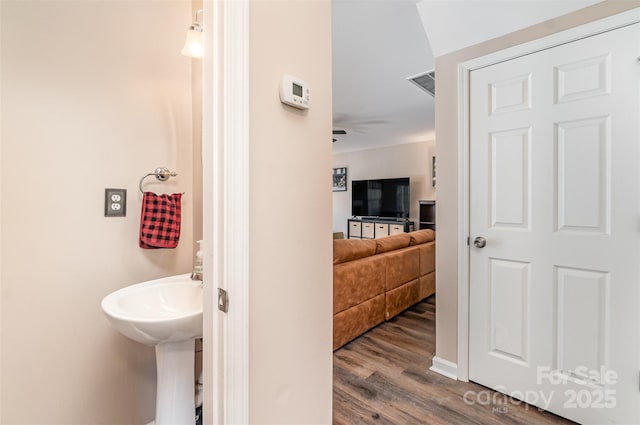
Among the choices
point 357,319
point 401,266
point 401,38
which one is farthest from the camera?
point 401,266

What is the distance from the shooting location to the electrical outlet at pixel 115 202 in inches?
50.2

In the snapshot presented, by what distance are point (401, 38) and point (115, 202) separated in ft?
7.62

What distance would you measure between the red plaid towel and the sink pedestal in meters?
0.46

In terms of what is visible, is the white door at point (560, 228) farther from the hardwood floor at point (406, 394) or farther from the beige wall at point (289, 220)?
the beige wall at point (289, 220)

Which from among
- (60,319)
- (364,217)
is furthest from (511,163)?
(364,217)

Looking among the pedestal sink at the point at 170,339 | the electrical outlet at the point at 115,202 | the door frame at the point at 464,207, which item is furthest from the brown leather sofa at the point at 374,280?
the electrical outlet at the point at 115,202

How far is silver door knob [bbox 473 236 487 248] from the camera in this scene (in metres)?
1.82

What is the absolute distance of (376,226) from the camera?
6180 mm

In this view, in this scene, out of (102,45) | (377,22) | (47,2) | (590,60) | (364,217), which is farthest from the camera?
(364,217)

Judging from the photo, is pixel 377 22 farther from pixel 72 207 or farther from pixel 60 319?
pixel 60 319

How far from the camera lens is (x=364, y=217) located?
6609 millimetres

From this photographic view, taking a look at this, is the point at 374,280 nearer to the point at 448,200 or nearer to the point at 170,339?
the point at 448,200

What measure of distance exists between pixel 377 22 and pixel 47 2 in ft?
6.20

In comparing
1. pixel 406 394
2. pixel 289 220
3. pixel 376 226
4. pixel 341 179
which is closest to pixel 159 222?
pixel 289 220
